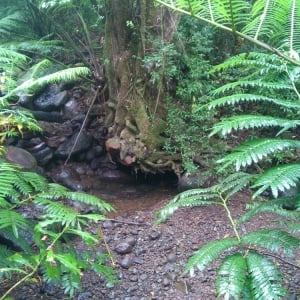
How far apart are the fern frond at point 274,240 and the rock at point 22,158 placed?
307 centimetres

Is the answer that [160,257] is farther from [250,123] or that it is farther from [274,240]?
[250,123]

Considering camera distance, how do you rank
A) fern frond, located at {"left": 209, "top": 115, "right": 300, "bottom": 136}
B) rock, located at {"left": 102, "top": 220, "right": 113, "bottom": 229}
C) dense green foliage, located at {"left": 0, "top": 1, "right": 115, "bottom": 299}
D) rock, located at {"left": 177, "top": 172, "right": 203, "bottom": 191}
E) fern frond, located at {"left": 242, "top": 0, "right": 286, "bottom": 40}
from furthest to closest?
rock, located at {"left": 177, "top": 172, "right": 203, "bottom": 191} < rock, located at {"left": 102, "top": 220, "right": 113, "bottom": 229} < dense green foliage, located at {"left": 0, "top": 1, "right": 115, "bottom": 299} < fern frond, located at {"left": 242, "top": 0, "right": 286, "bottom": 40} < fern frond, located at {"left": 209, "top": 115, "right": 300, "bottom": 136}

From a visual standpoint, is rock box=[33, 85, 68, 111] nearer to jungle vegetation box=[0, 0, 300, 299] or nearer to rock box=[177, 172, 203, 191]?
jungle vegetation box=[0, 0, 300, 299]

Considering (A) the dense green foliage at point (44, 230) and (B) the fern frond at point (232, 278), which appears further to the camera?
(A) the dense green foliage at point (44, 230)

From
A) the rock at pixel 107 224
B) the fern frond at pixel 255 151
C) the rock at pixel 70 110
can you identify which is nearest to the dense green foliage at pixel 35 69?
the rock at pixel 107 224

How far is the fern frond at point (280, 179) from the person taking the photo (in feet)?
3.48

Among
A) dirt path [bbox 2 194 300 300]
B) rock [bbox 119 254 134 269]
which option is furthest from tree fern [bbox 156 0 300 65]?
rock [bbox 119 254 134 269]

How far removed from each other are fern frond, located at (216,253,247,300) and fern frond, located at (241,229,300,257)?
0.09 meters

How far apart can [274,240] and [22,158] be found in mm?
3289

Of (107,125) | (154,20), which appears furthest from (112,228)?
(154,20)

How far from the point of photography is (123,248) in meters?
2.99

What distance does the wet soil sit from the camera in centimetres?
253

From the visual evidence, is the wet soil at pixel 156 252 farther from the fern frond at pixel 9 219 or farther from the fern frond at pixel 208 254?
the fern frond at pixel 208 254

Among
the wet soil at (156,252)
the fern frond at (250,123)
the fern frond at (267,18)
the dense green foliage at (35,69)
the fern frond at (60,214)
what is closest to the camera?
the fern frond at (250,123)
